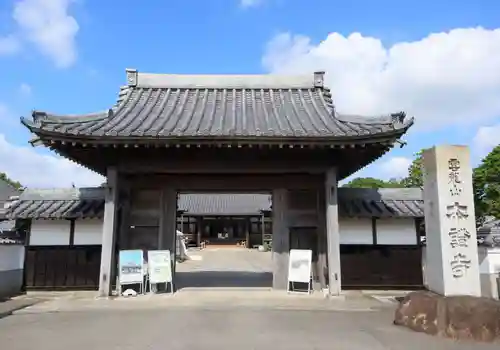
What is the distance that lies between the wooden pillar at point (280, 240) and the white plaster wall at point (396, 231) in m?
3.10

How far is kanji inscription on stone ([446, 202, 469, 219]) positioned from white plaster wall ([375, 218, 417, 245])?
5.20 m

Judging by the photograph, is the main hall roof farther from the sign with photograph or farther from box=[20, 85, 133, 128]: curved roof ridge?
the sign with photograph

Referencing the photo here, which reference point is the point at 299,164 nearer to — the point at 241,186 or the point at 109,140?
the point at 241,186

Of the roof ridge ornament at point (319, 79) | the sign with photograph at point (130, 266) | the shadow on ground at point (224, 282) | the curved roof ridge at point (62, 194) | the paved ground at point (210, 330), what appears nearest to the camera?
the paved ground at point (210, 330)

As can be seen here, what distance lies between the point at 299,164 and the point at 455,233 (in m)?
4.72

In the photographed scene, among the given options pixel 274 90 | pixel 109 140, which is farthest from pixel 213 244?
pixel 109 140

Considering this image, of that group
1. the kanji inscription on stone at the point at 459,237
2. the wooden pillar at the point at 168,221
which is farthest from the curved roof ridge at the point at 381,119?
the wooden pillar at the point at 168,221

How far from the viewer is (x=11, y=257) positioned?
11.7 metres

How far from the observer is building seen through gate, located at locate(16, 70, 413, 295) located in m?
9.86

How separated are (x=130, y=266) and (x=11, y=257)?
3806mm

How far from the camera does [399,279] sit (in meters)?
12.5

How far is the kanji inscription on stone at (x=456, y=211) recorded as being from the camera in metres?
7.58

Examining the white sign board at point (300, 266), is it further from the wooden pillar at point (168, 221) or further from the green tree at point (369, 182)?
the green tree at point (369, 182)

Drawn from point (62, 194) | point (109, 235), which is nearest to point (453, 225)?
point (109, 235)
